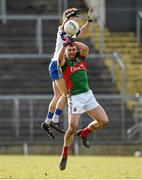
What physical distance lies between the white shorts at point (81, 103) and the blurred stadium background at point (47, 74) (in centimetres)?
1164

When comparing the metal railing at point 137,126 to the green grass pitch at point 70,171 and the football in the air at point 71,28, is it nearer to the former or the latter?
the green grass pitch at point 70,171

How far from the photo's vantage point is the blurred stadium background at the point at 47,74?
3061 centimetres

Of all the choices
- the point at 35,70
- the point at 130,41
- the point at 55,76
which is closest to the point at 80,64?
the point at 55,76

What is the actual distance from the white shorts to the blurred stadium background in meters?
11.6

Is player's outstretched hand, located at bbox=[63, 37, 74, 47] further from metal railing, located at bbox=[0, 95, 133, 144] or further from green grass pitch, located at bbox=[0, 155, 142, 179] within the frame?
metal railing, located at bbox=[0, 95, 133, 144]

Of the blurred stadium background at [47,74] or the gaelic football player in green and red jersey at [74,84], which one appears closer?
the gaelic football player in green and red jersey at [74,84]

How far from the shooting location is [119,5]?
38.7m

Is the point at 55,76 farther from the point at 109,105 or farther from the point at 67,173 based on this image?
the point at 109,105

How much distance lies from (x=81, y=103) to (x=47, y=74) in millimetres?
15142

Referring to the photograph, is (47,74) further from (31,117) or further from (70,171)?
(70,171)

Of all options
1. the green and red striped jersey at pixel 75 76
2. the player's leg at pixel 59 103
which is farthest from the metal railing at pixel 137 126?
the green and red striped jersey at pixel 75 76

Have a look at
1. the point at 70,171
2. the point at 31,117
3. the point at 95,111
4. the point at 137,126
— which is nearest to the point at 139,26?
the point at 137,126

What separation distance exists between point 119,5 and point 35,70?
6001 mm

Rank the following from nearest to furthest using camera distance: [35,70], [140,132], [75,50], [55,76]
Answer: [75,50] < [55,76] < [140,132] < [35,70]
